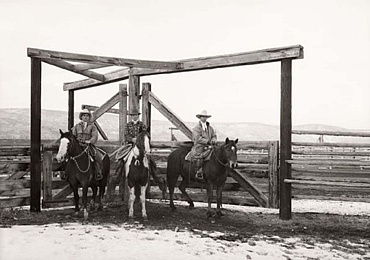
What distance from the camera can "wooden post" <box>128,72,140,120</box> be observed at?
455 inches

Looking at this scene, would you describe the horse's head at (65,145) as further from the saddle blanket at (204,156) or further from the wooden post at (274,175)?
the wooden post at (274,175)

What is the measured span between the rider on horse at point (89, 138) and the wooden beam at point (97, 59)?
124 centimetres

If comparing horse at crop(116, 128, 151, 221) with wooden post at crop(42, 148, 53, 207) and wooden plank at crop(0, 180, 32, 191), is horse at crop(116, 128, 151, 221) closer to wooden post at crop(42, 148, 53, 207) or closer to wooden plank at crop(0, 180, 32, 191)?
wooden post at crop(42, 148, 53, 207)

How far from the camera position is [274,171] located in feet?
33.1

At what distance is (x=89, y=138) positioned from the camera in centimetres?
1020

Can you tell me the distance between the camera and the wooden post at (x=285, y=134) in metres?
9.55

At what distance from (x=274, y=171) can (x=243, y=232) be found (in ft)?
7.83

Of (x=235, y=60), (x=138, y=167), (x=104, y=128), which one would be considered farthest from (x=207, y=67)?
(x=104, y=128)

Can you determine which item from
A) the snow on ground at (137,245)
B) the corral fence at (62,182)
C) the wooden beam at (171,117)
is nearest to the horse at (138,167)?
the corral fence at (62,182)

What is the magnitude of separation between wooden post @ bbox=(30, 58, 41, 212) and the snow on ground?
2.09 metres

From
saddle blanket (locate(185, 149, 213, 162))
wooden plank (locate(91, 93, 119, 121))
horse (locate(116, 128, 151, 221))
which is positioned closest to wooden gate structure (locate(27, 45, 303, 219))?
saddle blanket (locate(185, 149, 213, 162))

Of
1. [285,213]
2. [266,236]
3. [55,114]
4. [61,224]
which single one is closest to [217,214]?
[285,213]

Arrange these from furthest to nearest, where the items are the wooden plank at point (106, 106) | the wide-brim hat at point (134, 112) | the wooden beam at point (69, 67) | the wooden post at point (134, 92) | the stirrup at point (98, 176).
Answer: the wooden plank at point (106, 106)
the wooden post at point (134, 92)
the wide-brim hat at point (134, 112)
the wooden beam at point (69, 67)
the stirrup at point (98, 176)

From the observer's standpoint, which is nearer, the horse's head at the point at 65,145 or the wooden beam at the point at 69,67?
the horse's head at the point at 65,145
